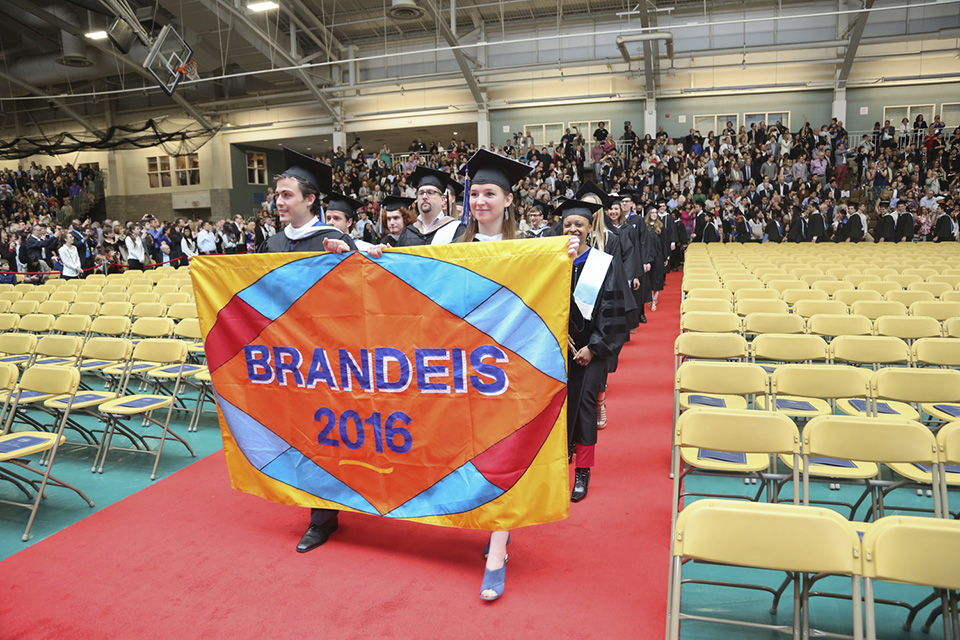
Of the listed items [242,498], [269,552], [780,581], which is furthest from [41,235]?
[780,581]

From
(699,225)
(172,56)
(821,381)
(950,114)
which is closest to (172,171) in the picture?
(172,56)

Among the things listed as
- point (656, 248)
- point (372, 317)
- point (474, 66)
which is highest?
point (474, 66)

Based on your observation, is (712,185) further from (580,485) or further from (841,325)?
(580,485)

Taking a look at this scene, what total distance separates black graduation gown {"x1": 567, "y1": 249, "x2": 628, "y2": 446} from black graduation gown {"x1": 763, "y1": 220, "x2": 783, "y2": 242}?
50.7ft

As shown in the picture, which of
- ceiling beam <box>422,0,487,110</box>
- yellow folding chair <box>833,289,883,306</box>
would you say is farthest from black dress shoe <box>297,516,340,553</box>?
ceiling beam <box>422,0,487,110</box>

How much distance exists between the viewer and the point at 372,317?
281 centimetres

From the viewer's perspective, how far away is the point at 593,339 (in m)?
3.15

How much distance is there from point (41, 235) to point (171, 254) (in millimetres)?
3237

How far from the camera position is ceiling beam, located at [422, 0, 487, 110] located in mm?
17281

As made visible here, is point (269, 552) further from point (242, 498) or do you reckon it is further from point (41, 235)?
point (41, 235)

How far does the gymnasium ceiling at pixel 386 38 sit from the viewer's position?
18172 mm

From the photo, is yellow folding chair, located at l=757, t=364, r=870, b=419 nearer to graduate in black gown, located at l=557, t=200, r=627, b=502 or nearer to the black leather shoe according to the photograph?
graduate in black gown, located at l=557, t=200, r=627, b=502

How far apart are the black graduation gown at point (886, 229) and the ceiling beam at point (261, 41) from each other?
17440 millimetres

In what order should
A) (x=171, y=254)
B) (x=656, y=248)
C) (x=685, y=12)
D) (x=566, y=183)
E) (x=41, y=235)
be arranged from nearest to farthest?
(x=656, y=248), (x=41, y=235), (x=171, y=254), (x=566, y=183), (x=685, y=12)
